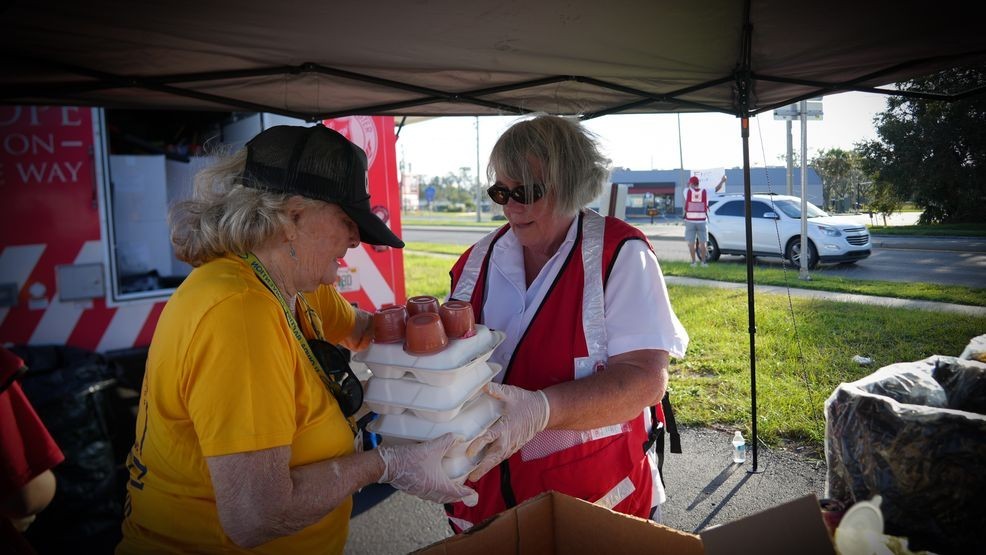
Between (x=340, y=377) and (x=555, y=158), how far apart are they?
1.07 meters

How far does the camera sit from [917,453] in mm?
2480

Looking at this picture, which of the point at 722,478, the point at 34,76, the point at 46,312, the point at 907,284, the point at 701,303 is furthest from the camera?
the point at 701,303

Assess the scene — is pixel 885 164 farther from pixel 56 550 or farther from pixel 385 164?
pixel 56 550

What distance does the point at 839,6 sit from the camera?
183 cm

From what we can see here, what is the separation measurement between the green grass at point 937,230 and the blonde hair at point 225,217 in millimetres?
3830

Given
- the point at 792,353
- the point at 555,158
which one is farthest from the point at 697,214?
the point at 555,158

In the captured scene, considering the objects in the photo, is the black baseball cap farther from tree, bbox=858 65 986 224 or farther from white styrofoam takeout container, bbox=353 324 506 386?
tree, bbox=858 65 986 224

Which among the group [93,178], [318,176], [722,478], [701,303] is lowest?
[722,478]

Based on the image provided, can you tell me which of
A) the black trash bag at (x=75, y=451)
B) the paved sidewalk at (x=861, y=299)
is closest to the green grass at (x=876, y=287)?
the paved sidewalk at (x=861, y=299)

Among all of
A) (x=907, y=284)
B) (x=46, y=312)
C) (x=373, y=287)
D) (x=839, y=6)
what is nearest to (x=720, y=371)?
(x=907, y=284)

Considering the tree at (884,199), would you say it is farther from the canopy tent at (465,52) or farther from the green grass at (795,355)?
the canopy tent at (465,52)

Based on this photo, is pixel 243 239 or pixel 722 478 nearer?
pixel 243 239

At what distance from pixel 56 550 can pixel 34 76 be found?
101 inches

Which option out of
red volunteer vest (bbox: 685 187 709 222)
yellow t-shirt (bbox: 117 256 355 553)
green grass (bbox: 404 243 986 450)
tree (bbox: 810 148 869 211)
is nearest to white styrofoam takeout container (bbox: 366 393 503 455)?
yellow t-shirt (bbox: 117 256 355 553)
